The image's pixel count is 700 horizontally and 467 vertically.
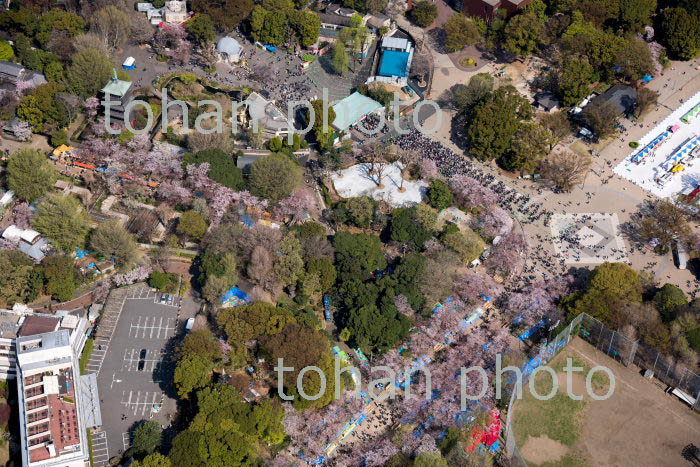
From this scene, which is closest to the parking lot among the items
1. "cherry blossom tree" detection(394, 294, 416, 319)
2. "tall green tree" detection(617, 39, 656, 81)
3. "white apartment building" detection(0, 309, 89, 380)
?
"white apartment building" detection(0, 309, 89, 380)

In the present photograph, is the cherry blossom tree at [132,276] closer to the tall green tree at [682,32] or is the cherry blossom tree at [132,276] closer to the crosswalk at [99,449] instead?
the crosswalk at [99,449]

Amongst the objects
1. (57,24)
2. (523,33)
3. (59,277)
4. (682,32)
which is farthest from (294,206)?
(682,32)

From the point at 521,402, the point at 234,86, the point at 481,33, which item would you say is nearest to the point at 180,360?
the point at 521,402

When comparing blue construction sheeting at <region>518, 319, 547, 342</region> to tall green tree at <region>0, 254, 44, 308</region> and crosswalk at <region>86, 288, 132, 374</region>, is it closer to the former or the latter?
crosswalk at <region>86, 288, 132, 374</region>

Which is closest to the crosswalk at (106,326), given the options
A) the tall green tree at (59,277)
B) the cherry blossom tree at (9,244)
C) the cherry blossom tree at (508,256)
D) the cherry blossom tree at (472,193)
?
the tall green tree at (59,277)

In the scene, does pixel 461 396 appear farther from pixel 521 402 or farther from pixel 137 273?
pixel 137 273

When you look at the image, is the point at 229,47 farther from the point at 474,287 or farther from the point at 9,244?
the point at 474,287

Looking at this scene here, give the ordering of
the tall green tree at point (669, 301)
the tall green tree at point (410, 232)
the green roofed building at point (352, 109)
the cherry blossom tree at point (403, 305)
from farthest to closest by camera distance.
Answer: the green roofed building at point (352, 109)
the tall green tree at point (410, 232)
the cherry blossom tree at point (403, 305)
the tall green tree at point (669, 301)
